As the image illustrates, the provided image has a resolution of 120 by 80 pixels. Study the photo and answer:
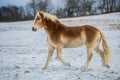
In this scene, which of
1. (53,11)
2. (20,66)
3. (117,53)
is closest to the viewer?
(20,66)

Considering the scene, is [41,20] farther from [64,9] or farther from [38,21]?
[64,9]

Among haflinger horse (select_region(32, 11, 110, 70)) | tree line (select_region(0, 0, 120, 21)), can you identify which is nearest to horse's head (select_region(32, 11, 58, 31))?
→ haflinger horse (select_region(32, 11, 110, 70))

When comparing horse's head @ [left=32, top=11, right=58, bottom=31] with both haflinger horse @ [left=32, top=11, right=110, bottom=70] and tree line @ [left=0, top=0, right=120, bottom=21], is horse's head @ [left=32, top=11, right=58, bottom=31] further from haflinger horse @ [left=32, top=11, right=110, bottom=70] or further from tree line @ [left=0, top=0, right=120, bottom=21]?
tree line @ [left=0, top=0, right=120, bottom=21]

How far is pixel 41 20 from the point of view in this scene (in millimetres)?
6719

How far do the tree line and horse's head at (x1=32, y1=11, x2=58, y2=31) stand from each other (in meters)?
4.73

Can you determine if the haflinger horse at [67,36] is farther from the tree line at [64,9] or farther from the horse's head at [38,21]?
the tree line at [64,9]

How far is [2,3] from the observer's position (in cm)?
1170

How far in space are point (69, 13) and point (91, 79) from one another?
28.1 feet

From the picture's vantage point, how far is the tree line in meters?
12.0

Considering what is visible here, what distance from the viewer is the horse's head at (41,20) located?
664 centimetres

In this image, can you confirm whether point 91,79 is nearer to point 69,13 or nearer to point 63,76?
point 63,76

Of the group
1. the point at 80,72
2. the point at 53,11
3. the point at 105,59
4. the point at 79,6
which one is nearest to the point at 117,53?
the point at 105,59

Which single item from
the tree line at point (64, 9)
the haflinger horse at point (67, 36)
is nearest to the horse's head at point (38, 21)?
the haflinger horse at point (67, 36)

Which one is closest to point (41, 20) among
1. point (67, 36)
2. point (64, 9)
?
point (67, 36)
